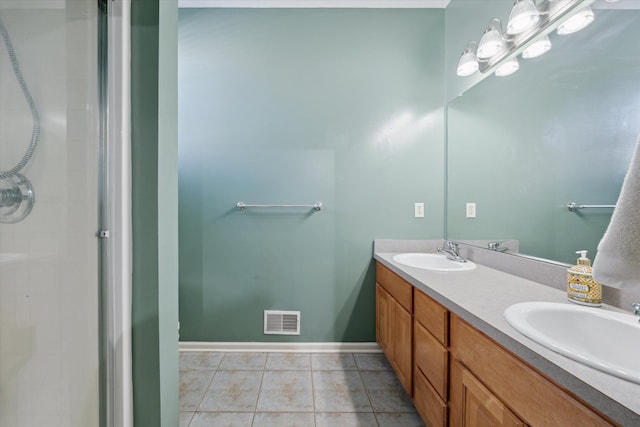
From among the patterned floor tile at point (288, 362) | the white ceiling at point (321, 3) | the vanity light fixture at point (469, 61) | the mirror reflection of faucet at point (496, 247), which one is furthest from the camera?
the white ceiling at point (321, 3)

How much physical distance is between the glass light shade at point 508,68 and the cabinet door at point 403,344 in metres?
1.43

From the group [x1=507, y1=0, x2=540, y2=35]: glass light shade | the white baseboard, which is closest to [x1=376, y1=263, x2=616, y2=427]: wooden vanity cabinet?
the white baseboard

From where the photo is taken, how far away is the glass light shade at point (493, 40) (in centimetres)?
142

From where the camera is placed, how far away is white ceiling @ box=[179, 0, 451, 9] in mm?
1917

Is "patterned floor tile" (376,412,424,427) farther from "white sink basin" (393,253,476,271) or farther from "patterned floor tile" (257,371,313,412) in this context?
"white sink basin" (393,253,476,271)

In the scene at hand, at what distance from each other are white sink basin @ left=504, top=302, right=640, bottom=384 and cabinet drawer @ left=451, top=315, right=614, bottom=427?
0.09 m

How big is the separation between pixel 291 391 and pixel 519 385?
4.22ft

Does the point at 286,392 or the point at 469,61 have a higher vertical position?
the point at 469,61

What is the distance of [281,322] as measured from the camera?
1978 millimetres

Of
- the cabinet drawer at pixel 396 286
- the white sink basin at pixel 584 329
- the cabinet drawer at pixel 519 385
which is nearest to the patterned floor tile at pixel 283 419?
the cabinet drawer at pixel 396 286

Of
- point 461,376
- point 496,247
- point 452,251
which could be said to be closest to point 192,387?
point 461,376

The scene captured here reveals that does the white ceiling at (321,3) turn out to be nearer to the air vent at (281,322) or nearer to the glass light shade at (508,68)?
the glass light shade at (508,68)

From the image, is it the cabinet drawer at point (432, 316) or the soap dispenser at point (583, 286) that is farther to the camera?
the cabinet drawer at point (432, 316)

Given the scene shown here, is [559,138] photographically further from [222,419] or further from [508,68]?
[222,419]
